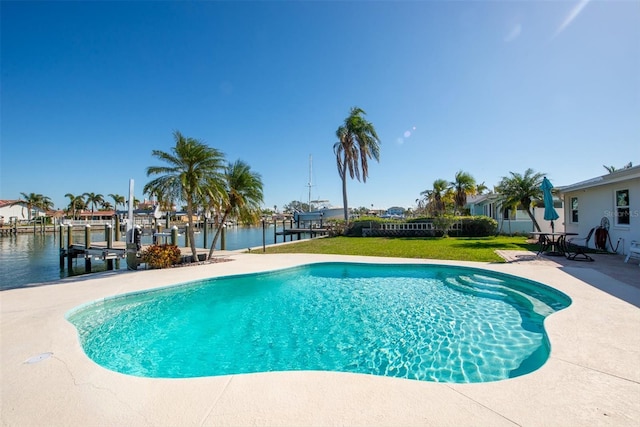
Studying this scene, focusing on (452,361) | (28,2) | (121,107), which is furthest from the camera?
(121,107)

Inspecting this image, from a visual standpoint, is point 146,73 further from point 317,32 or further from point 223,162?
point 317,32

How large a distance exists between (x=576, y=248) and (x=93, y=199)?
300 ft

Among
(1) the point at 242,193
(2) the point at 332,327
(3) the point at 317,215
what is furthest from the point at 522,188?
(3) the point at 317,215

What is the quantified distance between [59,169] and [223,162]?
17.3 metres

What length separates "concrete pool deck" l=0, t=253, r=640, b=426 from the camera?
2395 mm

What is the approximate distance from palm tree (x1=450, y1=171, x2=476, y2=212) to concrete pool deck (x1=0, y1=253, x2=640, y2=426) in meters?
26.4

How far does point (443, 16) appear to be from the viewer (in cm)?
1102

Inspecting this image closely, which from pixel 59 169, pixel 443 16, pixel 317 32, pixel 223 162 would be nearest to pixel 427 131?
pixel 443 16

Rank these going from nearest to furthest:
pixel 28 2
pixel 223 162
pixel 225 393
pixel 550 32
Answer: pixel 225 393, pixel 28 2, pixel 550 32, pixel 223 162

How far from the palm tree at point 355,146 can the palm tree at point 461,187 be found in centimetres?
1017

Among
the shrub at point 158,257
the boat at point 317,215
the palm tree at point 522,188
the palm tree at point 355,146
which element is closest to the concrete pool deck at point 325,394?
the shrub at point 158,257

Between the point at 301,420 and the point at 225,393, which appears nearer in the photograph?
the point at 301,420

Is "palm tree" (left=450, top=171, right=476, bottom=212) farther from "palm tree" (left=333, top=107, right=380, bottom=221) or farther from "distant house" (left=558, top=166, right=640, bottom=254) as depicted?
"distant house" (left=558, top=166, right=640, bottom=254)

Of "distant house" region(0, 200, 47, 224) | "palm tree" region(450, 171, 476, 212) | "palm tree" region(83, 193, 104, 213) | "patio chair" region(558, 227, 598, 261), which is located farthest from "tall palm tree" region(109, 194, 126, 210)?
"patio chair" region(558, 227, 598, 261)
